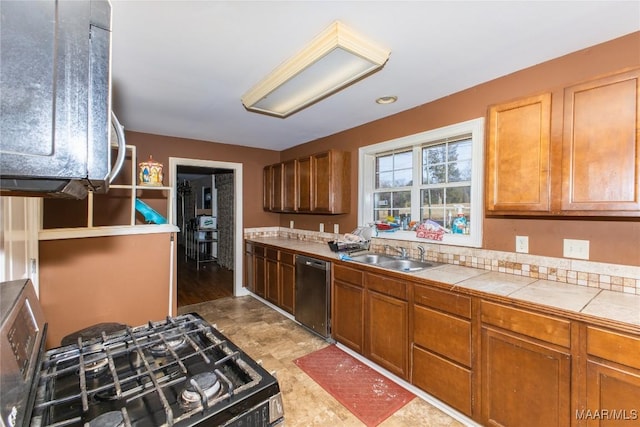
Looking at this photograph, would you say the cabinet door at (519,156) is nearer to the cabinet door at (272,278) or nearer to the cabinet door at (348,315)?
the cabinet door at (348,315)

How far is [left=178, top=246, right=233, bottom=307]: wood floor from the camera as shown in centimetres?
435

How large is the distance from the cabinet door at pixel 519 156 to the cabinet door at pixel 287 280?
2180 mm

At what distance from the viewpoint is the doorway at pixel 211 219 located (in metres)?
4.42

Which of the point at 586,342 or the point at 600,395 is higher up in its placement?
the point at 586,342

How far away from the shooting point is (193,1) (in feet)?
4.53

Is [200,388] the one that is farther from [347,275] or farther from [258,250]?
[258,250]

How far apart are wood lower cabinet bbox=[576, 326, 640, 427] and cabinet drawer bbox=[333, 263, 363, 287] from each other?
59.0 inches

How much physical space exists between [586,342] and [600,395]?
0.24m

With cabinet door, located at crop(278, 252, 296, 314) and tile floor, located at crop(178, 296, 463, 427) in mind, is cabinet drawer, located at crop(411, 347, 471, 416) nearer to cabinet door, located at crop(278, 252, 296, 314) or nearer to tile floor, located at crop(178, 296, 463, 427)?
tile floor, located at crop(178, 296, 463, 427)

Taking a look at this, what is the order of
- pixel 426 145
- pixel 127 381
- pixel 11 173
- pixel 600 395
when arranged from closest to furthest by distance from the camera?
pixel 11 173 < pixel 127 381 < pixel 600 395 < pixel 426 145

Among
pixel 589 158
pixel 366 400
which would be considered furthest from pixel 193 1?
pixel 366 400

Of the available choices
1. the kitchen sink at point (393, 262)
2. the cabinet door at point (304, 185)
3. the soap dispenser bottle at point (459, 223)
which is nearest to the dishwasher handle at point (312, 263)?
the kitchen sink at point (393, 262)

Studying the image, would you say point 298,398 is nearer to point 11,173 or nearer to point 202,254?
point 11,173

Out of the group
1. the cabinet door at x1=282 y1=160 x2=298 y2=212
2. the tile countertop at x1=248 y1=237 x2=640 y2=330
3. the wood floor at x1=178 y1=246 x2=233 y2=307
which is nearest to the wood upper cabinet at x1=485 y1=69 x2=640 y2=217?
the tile countertop at x1=248 y1=237 x2=640 y2=330
